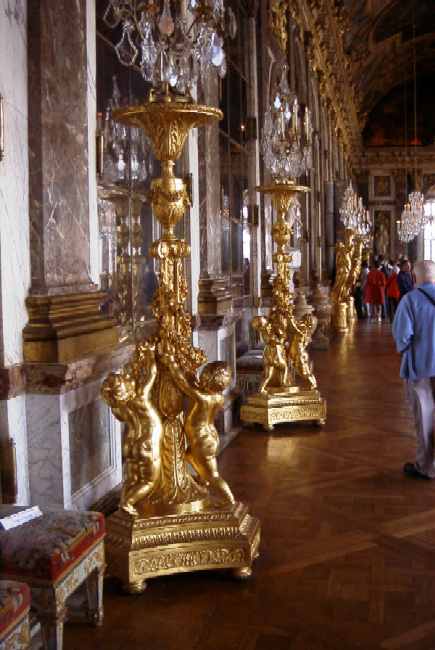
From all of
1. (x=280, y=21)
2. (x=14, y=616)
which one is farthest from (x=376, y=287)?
(x=14, y=616)

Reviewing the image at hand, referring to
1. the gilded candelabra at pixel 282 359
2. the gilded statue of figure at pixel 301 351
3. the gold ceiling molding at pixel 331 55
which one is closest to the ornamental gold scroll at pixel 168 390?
the gilded candelabra at pixel 282 359

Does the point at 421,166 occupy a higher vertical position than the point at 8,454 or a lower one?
higher

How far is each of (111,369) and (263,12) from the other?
7.35 m

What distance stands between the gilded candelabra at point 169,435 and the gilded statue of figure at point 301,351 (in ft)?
11.8

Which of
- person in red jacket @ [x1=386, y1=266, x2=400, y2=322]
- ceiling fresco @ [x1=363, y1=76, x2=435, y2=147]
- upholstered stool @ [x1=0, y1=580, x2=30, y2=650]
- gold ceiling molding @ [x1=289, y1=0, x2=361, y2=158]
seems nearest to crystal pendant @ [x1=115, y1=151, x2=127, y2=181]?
upholstered stool @ [x1=0, y1=580, x2=30, y2=650]

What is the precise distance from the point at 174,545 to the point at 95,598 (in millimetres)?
552

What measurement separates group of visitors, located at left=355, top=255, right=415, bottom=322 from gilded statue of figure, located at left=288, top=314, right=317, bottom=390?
11465 millimetres

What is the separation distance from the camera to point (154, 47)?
3.79 meters

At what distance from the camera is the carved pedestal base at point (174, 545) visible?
3.82m

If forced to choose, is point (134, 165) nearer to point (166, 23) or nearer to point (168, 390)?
point (166, 23)

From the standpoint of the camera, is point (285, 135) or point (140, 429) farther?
point (285, 135)

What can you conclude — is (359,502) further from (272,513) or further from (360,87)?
(360,87)

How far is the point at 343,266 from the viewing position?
18.0 metres

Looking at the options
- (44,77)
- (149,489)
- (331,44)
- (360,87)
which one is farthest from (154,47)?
(360,87)
